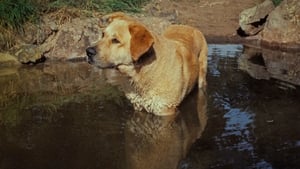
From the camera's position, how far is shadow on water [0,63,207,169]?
513cm

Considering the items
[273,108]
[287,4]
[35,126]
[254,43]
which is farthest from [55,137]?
[287,4]

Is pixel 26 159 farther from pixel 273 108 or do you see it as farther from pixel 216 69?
pixel 216 69

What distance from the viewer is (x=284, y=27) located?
38.5ft

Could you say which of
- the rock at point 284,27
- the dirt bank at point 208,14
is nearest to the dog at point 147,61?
the rock at point 284,27

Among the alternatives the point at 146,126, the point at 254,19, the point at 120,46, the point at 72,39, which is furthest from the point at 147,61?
the point at 254,19

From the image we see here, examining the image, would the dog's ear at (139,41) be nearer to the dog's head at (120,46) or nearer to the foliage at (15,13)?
the dog's head at (120,46)

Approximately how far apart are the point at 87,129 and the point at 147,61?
1.12 m

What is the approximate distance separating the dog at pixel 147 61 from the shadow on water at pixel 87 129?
221mm

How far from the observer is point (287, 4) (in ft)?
39.7

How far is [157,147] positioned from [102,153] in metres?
0.63

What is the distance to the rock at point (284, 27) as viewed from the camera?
11445 millimetres

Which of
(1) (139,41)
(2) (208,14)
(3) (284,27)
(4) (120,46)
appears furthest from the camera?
(2) (208,14)

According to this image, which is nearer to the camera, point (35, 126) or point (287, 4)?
point (35, 126)

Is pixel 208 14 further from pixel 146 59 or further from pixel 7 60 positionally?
pixel 146 59
